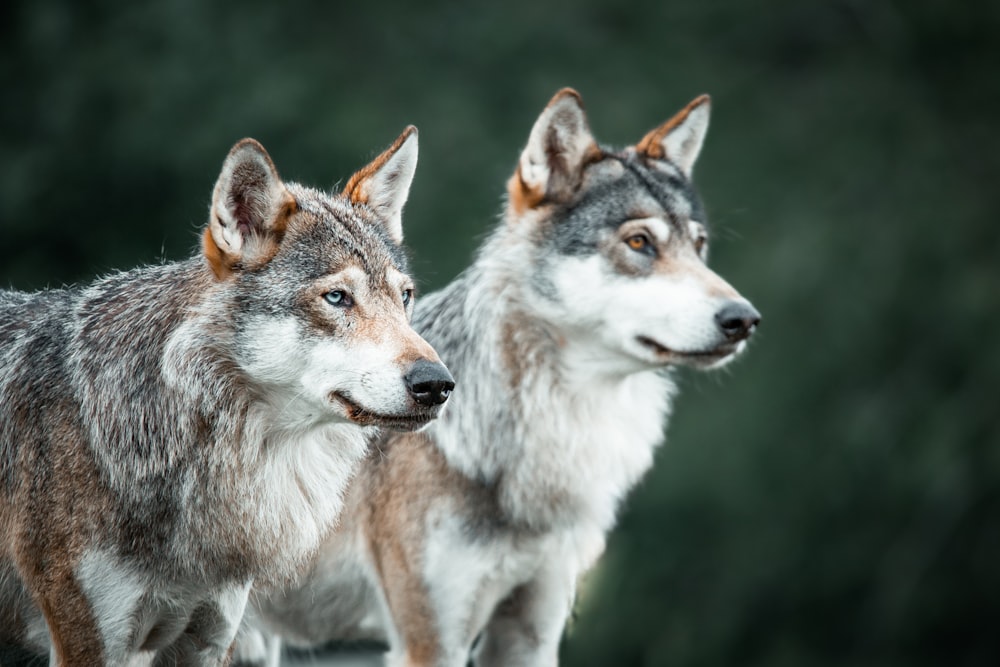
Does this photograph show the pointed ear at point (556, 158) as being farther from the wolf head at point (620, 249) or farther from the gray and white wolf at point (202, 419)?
the gray and white wolf at point (202, 419)

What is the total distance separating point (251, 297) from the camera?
4125mm

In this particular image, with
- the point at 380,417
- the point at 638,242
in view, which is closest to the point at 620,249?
the point at 638,242

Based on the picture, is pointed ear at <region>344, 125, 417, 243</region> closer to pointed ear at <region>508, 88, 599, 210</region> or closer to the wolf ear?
the wolf ear

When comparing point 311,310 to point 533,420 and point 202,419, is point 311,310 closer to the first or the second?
point 202,419

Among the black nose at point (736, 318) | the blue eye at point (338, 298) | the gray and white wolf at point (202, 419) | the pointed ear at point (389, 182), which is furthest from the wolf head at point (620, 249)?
the blue eye at point (338, 298)

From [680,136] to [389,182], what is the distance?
1.68 m

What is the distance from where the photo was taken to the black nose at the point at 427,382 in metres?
3.92

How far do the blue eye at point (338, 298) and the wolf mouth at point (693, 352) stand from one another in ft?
4.94

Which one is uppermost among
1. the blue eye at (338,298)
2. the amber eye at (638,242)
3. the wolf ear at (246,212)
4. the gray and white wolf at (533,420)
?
the wolf ear at (246,212)

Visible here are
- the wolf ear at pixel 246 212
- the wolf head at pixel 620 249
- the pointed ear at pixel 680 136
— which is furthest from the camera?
the pointed ear at pixel 680 136

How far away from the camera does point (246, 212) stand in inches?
164

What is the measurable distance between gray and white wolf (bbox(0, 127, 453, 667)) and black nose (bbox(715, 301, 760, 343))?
135cm

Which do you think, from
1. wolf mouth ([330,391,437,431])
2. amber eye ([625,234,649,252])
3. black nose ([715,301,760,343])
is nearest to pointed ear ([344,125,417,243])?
wolf mouth ([330,391,437,431])

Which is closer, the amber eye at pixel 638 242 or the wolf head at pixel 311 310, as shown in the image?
the wolf head at pixel 311 310
